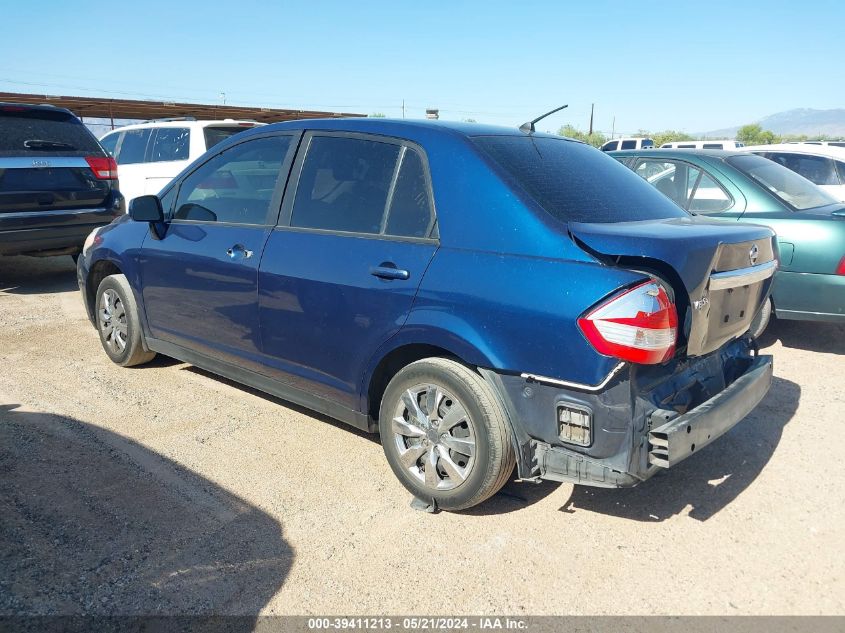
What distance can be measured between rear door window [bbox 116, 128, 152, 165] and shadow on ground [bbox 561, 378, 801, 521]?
9.83 meters

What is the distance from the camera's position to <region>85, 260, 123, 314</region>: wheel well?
17.5 feet

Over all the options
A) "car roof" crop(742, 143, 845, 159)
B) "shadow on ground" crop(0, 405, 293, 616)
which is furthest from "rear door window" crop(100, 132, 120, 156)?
"car roof" crop(742, 143, 845, 159)

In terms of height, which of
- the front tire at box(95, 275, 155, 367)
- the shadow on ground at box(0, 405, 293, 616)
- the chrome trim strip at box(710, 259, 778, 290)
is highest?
the chrome trim strip at box(710, 259, 778, 290)

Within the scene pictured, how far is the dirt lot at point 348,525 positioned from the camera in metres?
2.68

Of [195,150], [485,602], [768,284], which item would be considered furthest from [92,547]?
[195,150]

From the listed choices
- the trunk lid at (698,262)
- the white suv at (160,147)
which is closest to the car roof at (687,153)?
the trunk lid at (698,262)

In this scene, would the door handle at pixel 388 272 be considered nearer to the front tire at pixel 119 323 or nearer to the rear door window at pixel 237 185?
the rear door window at pixel 237 185

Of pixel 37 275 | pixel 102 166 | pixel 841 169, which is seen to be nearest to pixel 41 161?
pixel 102 166

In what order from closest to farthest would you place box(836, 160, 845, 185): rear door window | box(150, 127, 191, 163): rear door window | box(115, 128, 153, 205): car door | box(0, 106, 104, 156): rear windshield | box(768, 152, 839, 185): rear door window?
1. box(0, 106, 104, 156): rear windshield
2. box(836, 160, 845, 185): rear door window
3. box(768, 152, 839, 185): rear door window
4. box(150, 127, 191, 163): rear door window
5. box(115, 128, 153, 205): car door

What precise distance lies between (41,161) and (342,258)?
5347mm

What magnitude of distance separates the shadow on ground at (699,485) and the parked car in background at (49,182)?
6.34m

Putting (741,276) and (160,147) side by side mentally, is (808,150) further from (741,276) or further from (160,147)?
(160,147)

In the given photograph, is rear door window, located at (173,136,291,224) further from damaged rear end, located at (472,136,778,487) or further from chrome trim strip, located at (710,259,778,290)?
chrome trim strip, located at (710,259,778,290)

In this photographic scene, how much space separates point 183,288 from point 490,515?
247cm
